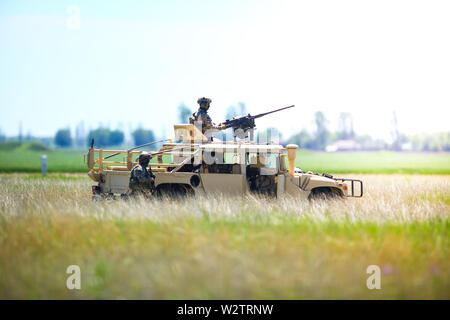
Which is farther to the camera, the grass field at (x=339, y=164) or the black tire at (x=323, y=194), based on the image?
the grass field at (x=339, y=164)

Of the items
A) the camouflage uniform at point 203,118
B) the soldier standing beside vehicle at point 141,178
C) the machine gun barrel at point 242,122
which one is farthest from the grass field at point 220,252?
the machine gun barrel at point 242,122

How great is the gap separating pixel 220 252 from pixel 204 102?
6.78 meters

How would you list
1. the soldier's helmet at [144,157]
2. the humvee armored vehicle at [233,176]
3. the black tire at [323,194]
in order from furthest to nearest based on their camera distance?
the black tire at [323,194] < the humvee armored vehicle at [233,176] < the soldier's helmet at [144,157]

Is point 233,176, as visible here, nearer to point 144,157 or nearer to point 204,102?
point 144,157

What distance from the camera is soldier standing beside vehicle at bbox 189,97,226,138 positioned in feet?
41.2

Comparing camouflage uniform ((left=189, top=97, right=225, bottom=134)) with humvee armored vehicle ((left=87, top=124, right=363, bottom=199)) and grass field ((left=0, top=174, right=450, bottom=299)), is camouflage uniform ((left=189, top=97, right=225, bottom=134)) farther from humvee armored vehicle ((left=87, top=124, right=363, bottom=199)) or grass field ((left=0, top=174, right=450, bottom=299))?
grass field ((left=0, top=174, right=450, bottom=299))

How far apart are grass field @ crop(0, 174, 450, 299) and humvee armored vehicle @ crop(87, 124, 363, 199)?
1.51m

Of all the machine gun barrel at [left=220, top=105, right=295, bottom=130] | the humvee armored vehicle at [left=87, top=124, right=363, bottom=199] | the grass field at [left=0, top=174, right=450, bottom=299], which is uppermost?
the machine gun barrel at [left=220, top=105, right=295, bottom=130]

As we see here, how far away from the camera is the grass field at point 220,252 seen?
229 inches

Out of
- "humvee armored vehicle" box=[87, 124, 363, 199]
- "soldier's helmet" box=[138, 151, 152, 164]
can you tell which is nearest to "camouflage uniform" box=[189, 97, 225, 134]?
"humvee armored vehicle" box=[87, 124, 363, 199]

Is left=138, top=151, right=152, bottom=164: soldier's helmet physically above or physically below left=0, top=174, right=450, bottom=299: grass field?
above

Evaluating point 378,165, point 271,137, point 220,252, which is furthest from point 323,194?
point 378,165

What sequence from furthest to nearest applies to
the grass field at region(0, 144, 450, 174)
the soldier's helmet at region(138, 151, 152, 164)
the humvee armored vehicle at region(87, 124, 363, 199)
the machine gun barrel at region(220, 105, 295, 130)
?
1. the grass field at region(0, 144, 450, 174)
2. the machine gun barrel at region(220, 105, 295, 130)
3. the humvee armored vehicle at region(87, 124, 363, 199)
4. the soldier's helmet at region(138, 151, 152, 164)

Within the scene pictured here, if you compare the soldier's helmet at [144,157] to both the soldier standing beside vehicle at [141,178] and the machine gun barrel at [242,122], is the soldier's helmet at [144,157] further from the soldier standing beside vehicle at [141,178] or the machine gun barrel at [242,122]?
the machine gun barrel at [242,122]
